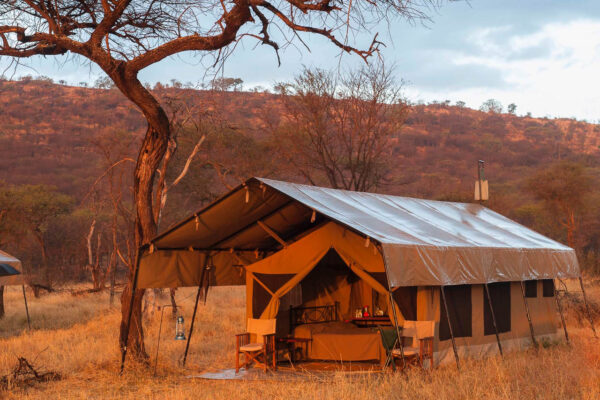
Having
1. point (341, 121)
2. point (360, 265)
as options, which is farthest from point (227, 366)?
point (341, 121)

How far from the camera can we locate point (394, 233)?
8.45 meters

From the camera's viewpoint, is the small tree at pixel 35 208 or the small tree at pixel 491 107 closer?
the small tree at pixel 35 208

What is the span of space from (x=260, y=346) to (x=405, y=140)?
51.0 meters

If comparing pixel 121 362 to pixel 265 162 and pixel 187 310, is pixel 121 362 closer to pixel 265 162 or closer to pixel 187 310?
pixel 187 310

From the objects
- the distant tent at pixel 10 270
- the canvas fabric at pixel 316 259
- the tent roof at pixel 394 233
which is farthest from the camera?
the distant tent at pixel 10 270

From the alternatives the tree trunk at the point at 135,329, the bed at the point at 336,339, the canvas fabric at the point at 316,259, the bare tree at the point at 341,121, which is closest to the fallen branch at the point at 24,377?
the tree trunk at the point at 135,329

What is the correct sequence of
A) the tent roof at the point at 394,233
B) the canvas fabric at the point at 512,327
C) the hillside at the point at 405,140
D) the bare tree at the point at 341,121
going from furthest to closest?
1. the hillside at the point at 405,140
2. the bare tree at the point at 341,121
3. the canvas fabric at the point at 512,327
4. the tent roof at the point at 394,233

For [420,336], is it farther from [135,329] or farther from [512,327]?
[135,329]

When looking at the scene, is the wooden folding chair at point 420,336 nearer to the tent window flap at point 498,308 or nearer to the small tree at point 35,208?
the tent window flap at point 498,308

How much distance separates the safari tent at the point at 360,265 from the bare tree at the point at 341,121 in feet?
27.7

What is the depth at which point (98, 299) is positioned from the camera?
19281 mm

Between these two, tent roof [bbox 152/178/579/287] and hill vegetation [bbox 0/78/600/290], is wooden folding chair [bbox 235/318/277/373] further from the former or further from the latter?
hill vegetation [bbox 0/78/600/290]

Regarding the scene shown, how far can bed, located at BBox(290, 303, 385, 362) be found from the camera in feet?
32.8

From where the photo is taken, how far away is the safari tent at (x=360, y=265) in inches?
337
